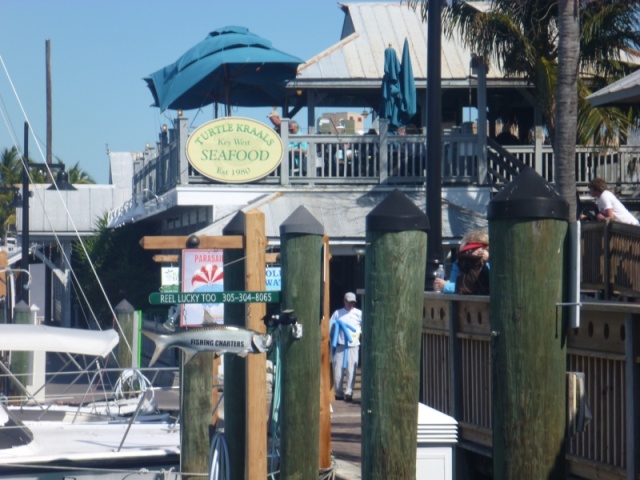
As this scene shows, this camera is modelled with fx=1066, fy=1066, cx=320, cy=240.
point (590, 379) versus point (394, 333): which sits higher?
point (394, 333)

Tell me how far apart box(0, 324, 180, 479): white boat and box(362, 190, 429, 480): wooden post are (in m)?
3.85

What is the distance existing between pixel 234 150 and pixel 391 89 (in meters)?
3.44

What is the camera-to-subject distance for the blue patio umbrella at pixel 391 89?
2139cm

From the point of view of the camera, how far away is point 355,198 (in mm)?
21422

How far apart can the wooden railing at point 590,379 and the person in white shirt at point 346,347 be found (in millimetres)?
9284

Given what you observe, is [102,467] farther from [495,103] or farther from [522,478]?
[495,103]

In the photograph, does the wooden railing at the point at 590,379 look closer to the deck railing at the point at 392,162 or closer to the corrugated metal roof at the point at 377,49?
the deck railing at the point at 392,162

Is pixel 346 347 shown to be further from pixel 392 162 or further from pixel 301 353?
pixel 301 353

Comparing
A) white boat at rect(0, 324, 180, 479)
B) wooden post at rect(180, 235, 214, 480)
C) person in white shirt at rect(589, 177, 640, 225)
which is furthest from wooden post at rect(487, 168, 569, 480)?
person in white shirt at rect(589, 177, 640, 225)

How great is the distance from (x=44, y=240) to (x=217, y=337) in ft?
89.7

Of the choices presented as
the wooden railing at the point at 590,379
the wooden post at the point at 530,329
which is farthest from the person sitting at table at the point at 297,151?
the wooden post at the point at 530,329

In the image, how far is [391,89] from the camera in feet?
70.4

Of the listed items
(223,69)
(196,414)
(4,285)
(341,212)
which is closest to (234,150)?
(341,212)

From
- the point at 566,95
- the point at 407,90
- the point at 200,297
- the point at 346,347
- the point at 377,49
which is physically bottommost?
A: the point at 346,347
